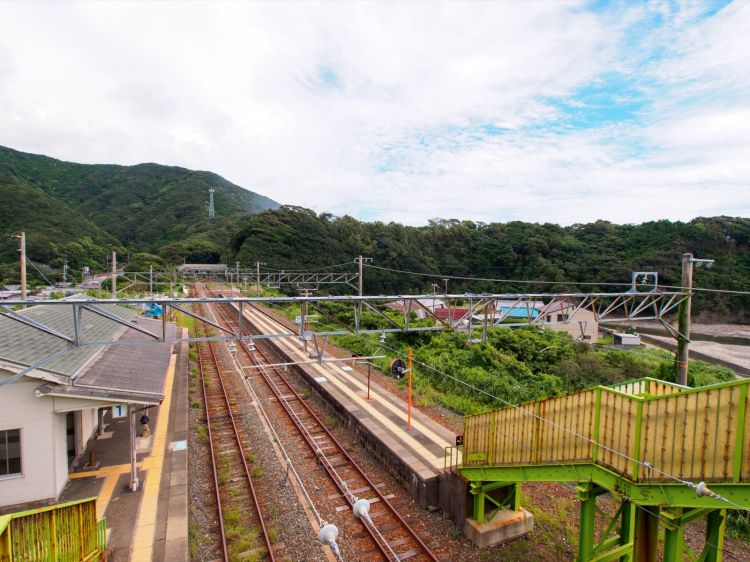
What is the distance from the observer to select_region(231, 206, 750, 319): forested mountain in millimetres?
49031

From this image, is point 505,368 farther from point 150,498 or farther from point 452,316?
point 452,316

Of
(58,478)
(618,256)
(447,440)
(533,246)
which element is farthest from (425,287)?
(58,478)

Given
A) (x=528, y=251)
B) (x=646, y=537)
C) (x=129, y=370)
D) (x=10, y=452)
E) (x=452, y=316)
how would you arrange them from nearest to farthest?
(x=646, y=537)
(x=10, y=452)
(x=129, y=370)
(x=452, y=316)
(x=528, y=251)

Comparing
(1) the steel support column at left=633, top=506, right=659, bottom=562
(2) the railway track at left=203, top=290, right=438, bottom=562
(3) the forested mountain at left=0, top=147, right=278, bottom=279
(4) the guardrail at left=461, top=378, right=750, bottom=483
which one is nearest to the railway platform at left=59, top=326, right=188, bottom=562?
(2) the railway track at left=203, top=290, right=438, bottom=562

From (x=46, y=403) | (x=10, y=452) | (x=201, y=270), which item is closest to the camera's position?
(x=10, y=452)

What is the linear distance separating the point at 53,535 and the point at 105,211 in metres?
105

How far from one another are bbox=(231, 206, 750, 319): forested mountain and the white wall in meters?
42.4

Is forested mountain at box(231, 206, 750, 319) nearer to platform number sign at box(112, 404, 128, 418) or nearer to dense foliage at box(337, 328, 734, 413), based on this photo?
dense foliage at box(337, 328, 734, 413)

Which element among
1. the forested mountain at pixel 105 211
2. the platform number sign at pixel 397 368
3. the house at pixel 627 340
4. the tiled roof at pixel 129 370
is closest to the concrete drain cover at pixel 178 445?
the tiled roof at pixel 129 370

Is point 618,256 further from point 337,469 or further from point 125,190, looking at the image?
point 125,190

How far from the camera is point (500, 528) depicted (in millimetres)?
7062

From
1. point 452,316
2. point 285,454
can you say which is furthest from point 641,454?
point 452,316

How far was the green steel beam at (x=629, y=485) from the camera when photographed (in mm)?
3683

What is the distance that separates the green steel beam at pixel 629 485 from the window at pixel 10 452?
813 centimetres
